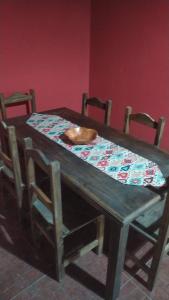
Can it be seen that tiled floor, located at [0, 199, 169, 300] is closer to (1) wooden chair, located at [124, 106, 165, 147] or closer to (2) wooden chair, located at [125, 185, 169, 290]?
(2) wooden chair, located at [125, 185, 169, 290]

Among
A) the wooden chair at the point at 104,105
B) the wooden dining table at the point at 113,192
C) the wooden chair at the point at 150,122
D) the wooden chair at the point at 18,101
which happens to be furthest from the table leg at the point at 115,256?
the wooden chair at the point at 18,101

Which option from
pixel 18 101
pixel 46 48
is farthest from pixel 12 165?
pixel 46 48

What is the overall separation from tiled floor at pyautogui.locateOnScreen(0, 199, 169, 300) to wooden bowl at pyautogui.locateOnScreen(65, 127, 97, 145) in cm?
85

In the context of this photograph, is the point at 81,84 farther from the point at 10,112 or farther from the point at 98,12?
the point at 10,112

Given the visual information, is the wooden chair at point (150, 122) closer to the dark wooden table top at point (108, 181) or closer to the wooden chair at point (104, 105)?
the dark wooden table top at point (108, 181)

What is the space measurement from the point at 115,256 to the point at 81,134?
38.4 inches

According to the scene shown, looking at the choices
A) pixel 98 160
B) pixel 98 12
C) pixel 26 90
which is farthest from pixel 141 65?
pixel 98 160

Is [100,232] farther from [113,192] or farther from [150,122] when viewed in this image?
[150,122]

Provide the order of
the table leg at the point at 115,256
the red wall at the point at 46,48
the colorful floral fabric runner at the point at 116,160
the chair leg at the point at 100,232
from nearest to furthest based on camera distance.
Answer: the table leg at the point at 115,256 → the colorful floral fabric runner at the point at 116,160 → the chair leg at the point at 100,232 → the red wall at the point at 46,48

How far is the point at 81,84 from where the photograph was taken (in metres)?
3.23

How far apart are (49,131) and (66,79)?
126cm

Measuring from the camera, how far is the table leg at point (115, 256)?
3.82 ft

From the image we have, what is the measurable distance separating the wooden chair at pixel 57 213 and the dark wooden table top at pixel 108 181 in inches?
6.6

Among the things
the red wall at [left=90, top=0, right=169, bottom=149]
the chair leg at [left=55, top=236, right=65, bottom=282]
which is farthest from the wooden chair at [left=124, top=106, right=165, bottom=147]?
the chair leg at [left=55, top=236, right=65, bottom=282]
